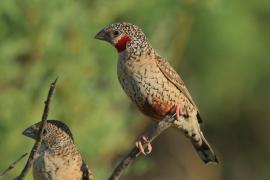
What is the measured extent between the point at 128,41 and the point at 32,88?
131 inches

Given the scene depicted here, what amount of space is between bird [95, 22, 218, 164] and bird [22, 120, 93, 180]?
470mm

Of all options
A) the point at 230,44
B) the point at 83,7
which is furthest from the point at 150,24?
the point at 230,44

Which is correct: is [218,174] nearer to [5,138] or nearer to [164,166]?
[164,166]

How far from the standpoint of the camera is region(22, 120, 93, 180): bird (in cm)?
640

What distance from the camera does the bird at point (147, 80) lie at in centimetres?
718

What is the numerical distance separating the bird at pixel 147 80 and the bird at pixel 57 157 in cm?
47

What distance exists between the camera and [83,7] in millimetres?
11109

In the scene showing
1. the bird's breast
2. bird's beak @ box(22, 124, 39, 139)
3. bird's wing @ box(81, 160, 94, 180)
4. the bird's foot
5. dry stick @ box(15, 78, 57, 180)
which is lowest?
the bird's foot

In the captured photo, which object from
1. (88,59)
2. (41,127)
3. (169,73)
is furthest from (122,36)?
(88,59)

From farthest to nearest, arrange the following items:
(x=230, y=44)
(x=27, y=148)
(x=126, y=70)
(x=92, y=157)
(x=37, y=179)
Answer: (x=230, y=44) → (x=92, y=157) → (x=27, y=148) → (x=126, y=70) → (x=37, y=179)

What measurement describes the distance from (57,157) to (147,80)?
94cm

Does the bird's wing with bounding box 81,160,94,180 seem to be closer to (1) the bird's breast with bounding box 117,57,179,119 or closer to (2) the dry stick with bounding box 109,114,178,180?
(2) the dry stick with bounding box 109,114,178,180

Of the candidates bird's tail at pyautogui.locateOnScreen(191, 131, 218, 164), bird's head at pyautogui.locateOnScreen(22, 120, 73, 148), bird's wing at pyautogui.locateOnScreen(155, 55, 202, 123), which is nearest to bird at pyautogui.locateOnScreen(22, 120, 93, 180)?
bird's head at pyautogui.locateOnScreen(22, 120, 73, 148)

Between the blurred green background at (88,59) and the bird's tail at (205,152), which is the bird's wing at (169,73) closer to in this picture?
the bird's tail at (205,152)
